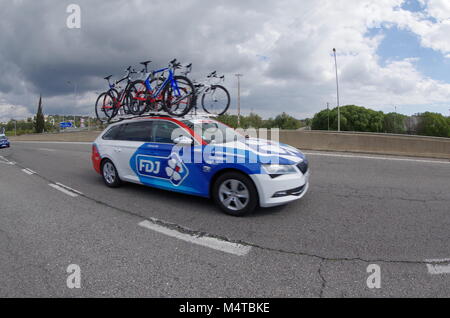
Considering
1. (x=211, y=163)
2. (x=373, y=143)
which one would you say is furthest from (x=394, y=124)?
(x=211, y=163)

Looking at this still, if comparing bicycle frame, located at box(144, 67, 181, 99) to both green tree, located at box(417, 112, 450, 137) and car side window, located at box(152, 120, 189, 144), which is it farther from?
green tree, located at box(417, 112, 450, 137)

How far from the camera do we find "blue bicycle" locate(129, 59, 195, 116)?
607 cm

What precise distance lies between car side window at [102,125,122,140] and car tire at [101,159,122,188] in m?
0.53

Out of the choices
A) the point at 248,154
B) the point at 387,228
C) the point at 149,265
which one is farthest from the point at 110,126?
the point at 387,228

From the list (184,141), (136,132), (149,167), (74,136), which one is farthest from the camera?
(74,136)

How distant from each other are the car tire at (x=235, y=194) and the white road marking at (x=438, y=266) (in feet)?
6.76

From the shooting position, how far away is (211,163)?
3.96 m

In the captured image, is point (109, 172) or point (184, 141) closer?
point (184, 141)

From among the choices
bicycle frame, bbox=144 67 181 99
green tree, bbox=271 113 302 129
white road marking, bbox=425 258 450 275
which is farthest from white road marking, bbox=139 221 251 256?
green tree, bbox=271 113 302 129

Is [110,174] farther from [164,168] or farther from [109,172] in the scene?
[164,168]

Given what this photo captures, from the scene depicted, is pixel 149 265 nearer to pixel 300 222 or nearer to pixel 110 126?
pixel 300 222

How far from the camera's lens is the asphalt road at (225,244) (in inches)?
91.2

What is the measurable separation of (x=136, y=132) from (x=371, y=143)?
10.6m

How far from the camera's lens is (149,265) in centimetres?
264
